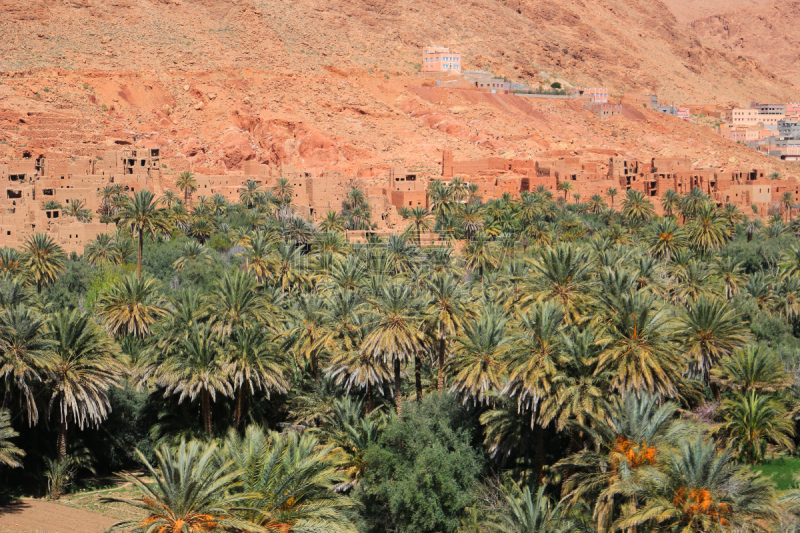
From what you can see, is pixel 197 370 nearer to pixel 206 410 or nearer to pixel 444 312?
pixel 206 410

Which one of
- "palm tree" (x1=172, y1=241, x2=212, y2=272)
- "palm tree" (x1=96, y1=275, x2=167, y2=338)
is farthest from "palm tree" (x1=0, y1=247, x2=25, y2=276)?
"palm tree" (x1=96, y1=275, x2=167, y2=338)

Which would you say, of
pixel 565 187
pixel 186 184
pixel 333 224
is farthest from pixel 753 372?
pixel 565 187

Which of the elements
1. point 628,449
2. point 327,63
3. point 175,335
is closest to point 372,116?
point 327,63

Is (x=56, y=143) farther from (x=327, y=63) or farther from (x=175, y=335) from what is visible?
(x=175, y=335)

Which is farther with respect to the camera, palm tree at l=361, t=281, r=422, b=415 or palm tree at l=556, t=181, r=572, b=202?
palm tree at l=556, t=181, r=572, b=202

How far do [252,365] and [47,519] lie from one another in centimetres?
664

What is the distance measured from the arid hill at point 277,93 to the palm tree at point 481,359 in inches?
1982

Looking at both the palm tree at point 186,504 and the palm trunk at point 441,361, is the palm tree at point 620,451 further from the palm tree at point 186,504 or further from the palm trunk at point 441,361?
the palm trunk at point 441,361

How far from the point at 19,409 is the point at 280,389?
24.7 feet

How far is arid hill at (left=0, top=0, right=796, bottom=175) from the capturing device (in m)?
73.8

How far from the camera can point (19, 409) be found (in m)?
24.5

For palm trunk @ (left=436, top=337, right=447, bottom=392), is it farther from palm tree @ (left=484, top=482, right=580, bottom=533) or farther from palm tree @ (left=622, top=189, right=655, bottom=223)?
palm tree @ (left=622, top=189, right=655, bottom=223)

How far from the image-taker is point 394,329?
77.8ft

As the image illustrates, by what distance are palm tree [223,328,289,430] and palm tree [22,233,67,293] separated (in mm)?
16220
